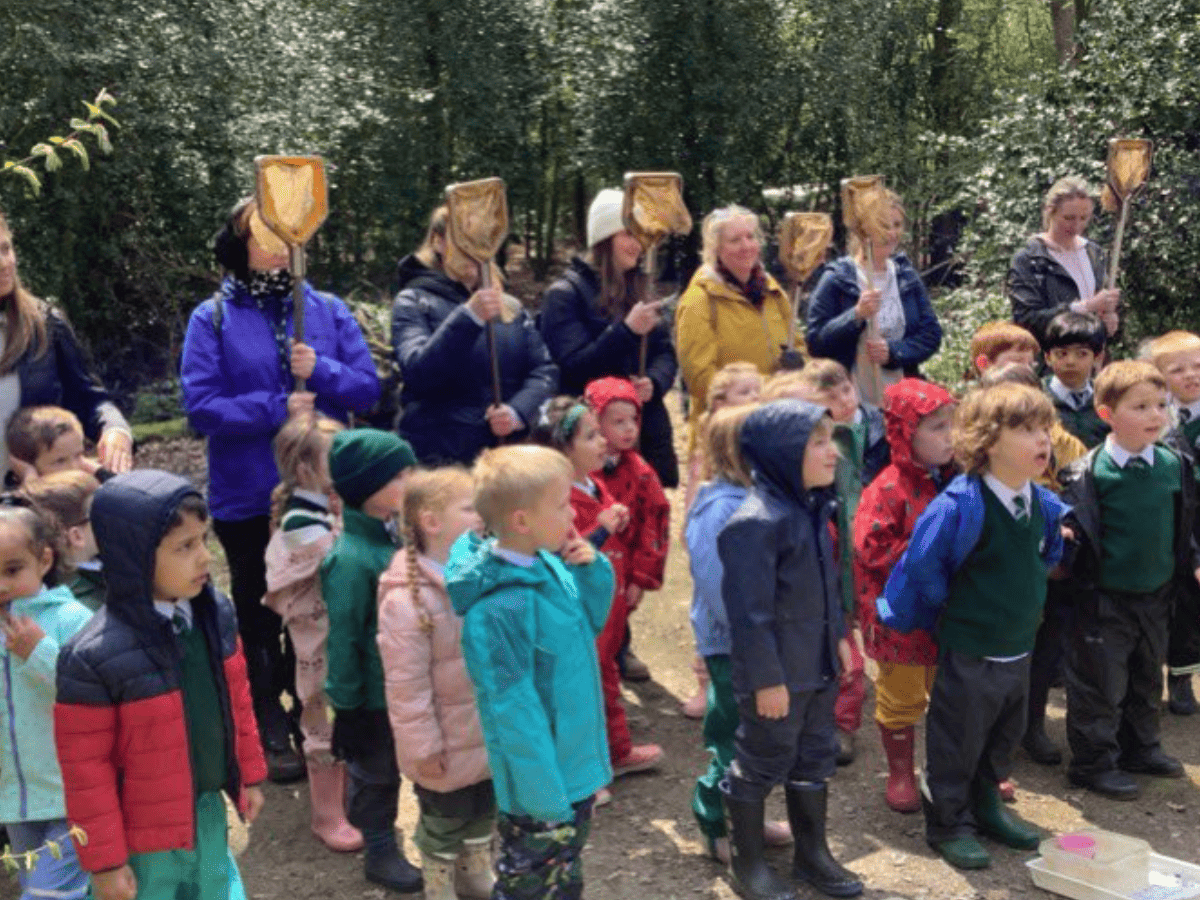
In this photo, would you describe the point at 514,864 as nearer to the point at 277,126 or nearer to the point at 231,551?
the point at 231,551

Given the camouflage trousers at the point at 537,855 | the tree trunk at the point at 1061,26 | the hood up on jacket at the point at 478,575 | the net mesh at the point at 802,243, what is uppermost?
the tree trunk at the point at 1061,26

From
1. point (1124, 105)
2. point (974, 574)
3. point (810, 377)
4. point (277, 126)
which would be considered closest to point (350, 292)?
point (277, 126)

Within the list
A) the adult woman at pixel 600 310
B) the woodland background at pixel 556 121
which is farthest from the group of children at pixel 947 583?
the woodland background at pixel 556 121

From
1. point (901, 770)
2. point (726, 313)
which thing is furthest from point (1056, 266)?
point (901, 770)

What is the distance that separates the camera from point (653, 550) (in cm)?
632

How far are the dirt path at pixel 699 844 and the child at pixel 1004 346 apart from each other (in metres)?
1.61

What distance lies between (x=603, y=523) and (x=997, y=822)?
186 cm

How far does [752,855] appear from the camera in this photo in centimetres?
510

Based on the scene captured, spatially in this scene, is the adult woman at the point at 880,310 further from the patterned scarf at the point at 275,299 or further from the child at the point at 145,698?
the child at the point at 145,698

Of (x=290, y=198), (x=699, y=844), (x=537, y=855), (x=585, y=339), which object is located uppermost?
(x=290, y=198)

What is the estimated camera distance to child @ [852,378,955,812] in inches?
224

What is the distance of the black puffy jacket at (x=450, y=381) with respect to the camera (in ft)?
20.8

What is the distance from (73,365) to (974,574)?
3.40 meters

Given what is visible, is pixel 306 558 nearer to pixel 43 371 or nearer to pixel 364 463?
pixel 364 463
